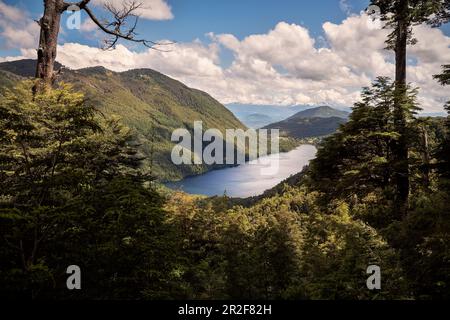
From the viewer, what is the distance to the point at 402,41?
42.3 feet

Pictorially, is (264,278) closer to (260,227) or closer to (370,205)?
(260,227)

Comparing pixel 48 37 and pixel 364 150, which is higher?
pixel 48 37

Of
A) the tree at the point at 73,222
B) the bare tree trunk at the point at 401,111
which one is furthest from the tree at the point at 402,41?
the tree at the point at 73,222

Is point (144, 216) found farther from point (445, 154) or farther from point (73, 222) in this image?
point (445, 154)

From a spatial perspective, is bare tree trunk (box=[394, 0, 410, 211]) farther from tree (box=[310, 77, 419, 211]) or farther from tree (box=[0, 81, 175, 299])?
tree (box=[0, 81, 175, 299])

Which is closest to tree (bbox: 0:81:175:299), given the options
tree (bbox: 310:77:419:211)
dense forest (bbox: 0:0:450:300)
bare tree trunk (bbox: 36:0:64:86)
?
dense forest (bbox: 0:0:450:300)

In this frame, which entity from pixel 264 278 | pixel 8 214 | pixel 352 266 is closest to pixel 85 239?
pixel 8 214

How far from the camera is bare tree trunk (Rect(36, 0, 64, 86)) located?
8.17 meters

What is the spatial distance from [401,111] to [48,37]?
10.9 metres

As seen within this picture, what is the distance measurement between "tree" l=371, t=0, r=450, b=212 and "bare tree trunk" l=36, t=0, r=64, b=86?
1014 centimetres

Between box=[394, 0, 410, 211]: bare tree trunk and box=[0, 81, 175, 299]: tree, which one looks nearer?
box=[0, 81, 175, 299]: tree

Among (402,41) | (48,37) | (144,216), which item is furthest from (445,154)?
(48,37)

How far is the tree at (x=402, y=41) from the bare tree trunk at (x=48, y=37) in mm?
10135
